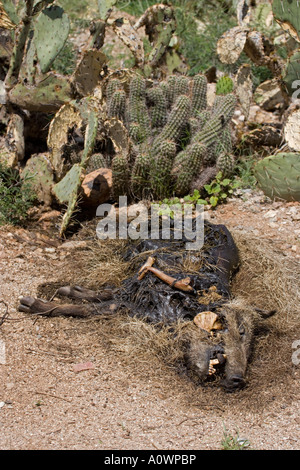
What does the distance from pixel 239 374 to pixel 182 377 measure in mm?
287

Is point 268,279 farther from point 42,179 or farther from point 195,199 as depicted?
point 42,179

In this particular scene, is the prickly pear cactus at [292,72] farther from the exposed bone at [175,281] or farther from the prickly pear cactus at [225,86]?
the exposed bone at [175,281]

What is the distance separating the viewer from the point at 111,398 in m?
2.66

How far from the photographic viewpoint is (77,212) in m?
4.46

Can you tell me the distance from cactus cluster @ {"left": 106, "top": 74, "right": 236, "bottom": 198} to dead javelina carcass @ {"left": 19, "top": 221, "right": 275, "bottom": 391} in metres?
0.95

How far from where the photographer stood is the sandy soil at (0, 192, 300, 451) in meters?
2.40

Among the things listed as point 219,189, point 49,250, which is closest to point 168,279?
point 49,250

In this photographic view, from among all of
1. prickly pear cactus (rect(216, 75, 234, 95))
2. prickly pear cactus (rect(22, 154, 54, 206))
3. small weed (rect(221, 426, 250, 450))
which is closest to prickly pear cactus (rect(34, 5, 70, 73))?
prickly pear cactus (rect(22, 154, 54, 206))

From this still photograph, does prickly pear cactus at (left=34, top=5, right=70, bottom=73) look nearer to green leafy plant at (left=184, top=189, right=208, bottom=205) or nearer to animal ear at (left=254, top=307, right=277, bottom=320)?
green leafy plant at (left=184, top=189, right=208, bottom=205)

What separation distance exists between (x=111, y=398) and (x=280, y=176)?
2470mm

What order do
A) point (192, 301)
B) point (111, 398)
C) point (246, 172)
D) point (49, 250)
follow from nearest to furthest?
1. point (111, 398)
2. point (192, 301)
3. point (49, 250)
4. point (246, 172)

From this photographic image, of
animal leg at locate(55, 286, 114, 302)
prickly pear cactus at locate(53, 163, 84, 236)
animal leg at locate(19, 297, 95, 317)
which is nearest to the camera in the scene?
animal leg at locate(19, 297, 95, 317)
